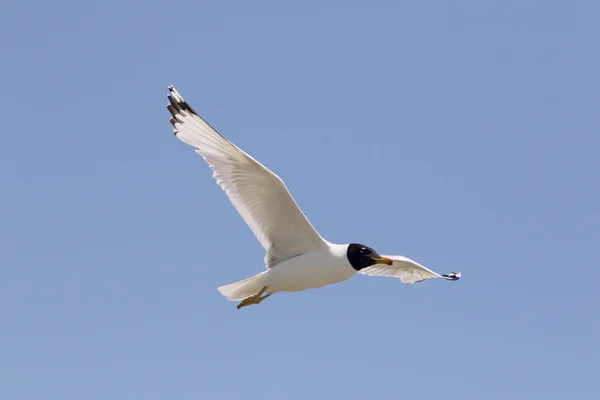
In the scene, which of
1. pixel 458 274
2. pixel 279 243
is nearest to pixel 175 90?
pixel 279 243

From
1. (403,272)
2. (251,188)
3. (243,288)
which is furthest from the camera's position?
(403,272)

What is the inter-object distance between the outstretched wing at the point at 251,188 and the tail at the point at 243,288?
0.45 meters

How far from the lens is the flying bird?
463 inches

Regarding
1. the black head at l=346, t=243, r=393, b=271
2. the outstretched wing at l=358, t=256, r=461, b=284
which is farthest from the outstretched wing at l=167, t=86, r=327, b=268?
the outstretched wing at l=358, t=256, r=461, b=284

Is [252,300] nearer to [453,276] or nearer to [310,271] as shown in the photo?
[310,271]

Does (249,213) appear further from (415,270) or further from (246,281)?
(415,270)

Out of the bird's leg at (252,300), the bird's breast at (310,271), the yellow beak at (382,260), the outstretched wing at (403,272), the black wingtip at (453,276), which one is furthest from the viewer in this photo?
the black wingtip at (453,276)

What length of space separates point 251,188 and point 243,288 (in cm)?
134

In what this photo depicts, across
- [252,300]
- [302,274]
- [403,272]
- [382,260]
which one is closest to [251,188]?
[302,274]

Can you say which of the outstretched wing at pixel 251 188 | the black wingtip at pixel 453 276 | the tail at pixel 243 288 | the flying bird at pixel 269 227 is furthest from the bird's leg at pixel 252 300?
the black wingtip at pixel 453 276

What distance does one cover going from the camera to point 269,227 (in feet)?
40.5

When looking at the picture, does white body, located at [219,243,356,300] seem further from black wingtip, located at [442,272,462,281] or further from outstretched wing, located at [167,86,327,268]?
black wingtip, located at [442,272,462,281]

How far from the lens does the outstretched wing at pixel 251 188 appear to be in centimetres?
1170

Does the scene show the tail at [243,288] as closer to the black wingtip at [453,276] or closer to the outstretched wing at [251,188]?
the outstretched wing at [251,188]
